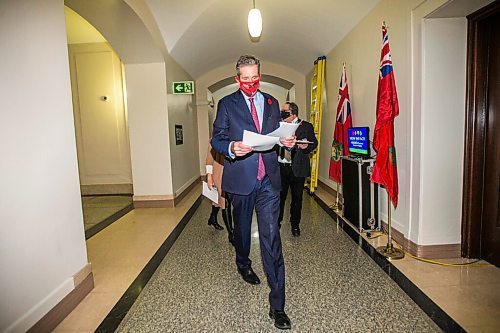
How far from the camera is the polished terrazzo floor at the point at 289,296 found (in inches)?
80.7

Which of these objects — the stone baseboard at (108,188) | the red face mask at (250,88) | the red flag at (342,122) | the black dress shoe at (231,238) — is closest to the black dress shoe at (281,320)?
the red face mask at (250,88)

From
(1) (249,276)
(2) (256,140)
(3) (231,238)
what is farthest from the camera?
(3) (231,238)

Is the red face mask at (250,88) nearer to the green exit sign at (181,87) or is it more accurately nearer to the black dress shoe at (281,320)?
the black dress shoe at (281,320)

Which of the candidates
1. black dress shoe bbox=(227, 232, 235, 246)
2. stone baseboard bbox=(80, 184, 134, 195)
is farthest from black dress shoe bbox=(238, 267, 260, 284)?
stone baseboard bbox=(80, 184, 134, 195)

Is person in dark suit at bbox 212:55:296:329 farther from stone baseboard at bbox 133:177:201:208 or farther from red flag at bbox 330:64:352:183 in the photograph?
stone baseboard at bbox 133:177:201:208

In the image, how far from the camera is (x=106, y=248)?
3.60 m

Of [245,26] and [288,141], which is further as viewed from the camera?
[245,26]

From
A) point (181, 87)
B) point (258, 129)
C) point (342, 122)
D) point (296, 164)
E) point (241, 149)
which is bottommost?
point (296, 164)

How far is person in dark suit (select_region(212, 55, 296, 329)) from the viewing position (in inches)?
79.9

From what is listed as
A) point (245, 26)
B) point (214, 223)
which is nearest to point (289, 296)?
point (214, 223)

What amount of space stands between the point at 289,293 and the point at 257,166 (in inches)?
41.6

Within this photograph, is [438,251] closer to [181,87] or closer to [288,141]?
[288,141]

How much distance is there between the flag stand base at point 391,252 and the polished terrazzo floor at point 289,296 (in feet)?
0.55

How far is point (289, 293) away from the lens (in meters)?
2.46
